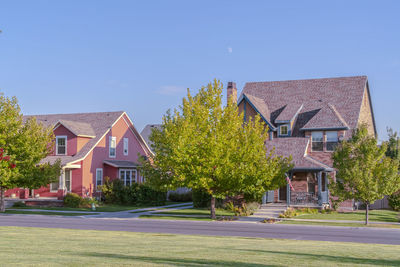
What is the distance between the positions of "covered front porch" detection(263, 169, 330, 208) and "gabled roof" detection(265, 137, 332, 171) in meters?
0.49

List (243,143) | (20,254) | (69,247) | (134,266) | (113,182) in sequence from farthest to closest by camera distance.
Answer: (113,182) < (243,143) < (69,247) < (20,254) < (134,266)

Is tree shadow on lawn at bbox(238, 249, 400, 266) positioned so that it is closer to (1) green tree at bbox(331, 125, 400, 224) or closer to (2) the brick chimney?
(1) green tree at bbox(331, 125, 400, 224)

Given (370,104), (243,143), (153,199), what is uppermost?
(370,104)

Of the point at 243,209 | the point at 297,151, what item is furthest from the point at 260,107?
the point at 243,209

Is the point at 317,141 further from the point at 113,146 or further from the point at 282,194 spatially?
the point at 113,146

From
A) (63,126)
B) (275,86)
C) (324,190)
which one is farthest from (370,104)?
(63,126)

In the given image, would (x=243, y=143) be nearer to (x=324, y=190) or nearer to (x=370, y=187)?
(x=370, y=187)

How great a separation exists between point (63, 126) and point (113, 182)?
7146mm

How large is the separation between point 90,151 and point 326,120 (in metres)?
21.3

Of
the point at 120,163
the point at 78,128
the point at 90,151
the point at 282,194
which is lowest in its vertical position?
the point at 282,194

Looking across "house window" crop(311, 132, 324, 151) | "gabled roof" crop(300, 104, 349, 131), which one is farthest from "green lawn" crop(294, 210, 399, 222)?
"gabled roof" crop(300, 104, 349, 131)

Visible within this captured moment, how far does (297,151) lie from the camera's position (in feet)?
133


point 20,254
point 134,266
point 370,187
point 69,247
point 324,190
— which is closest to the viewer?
point 134,266

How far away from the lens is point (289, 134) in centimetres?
4391
